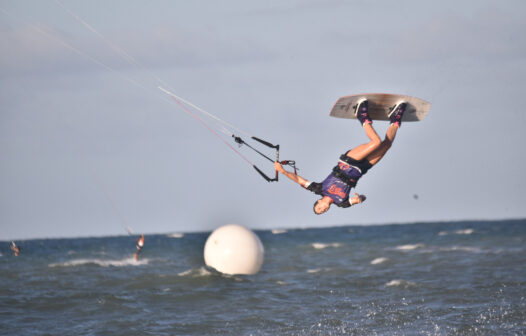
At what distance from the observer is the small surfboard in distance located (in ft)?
43.9

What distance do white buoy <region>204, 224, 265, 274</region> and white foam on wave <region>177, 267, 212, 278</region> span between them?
4.01m

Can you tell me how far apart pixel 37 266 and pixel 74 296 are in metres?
15.8

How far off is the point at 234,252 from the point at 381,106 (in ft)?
39.3

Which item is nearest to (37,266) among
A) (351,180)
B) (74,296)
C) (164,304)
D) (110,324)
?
(74,296)

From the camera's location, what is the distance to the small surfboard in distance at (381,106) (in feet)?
43.9

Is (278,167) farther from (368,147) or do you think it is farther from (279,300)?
(279,300)

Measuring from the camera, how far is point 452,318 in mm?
18969

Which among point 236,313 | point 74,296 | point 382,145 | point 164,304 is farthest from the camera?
point 74,296

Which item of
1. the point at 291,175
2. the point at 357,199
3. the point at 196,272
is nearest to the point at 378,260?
the point at 196,272

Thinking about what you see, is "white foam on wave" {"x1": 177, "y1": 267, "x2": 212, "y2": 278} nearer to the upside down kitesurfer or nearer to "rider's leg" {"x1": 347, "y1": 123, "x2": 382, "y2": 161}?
the upside down kitesurfer

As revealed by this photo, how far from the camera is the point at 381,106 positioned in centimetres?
1372

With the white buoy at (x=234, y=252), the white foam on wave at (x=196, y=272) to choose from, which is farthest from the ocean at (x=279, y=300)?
the white buoy at (x=234, y=252)

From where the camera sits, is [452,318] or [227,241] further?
[227,241]

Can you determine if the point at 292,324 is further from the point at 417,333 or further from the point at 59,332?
the point at 59,332
